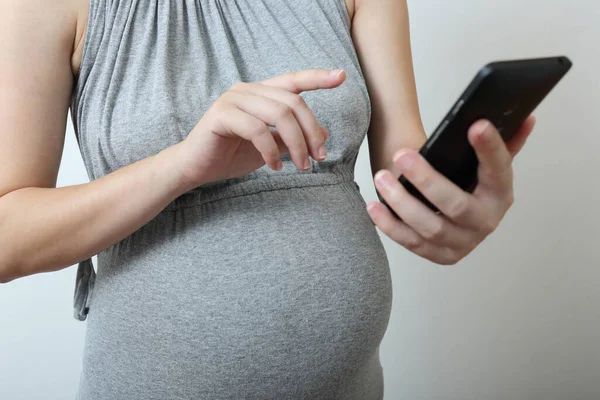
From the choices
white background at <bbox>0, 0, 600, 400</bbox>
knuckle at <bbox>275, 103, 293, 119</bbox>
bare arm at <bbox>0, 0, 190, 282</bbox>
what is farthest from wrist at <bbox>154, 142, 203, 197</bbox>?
white background at <bbox>0, 0, 600, 400</bbox>

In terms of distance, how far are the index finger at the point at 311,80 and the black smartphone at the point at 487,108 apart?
0.37 feet

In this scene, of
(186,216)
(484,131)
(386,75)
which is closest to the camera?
(484,131)

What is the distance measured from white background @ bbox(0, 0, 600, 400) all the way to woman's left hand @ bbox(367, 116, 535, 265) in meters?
0.95

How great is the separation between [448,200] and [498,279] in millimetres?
1119

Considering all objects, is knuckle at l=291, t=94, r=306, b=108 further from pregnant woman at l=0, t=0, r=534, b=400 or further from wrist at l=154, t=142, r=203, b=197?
wrist at l=154, t=142, r=203, b=197

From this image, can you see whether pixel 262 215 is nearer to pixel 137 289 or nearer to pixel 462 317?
pixel 137 289

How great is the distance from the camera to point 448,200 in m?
0.51

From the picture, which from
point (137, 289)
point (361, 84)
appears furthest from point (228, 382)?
point (361, 84)

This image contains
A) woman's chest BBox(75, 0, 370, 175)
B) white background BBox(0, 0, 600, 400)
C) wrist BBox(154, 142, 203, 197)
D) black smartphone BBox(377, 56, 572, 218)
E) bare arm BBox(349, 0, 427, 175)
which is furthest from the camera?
white background BBox(0, 0, 600, 400)

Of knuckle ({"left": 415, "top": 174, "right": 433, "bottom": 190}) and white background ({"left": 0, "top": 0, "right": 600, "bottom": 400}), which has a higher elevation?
knuckle ({"left": 415, "top": 174, "right": 433, "bottom": 190})

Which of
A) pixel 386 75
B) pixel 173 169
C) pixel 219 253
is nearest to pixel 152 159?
pixel 173 169

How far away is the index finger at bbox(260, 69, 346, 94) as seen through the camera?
0.55 m

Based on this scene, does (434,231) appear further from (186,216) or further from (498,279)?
(498,279)

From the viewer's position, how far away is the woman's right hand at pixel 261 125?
0.53 m
